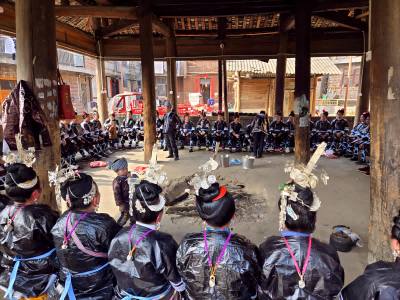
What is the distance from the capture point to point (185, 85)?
27.5 metres

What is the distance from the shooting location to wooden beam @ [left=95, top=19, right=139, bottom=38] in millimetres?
8938

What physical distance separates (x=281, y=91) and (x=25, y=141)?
942 centimetres

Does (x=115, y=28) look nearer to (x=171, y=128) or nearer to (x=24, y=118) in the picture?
(x=171, y=128)

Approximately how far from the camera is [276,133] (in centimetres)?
1009

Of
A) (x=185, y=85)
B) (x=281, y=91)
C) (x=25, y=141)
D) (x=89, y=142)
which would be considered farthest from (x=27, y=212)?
(x=185, y=85)

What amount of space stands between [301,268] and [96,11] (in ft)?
27.2

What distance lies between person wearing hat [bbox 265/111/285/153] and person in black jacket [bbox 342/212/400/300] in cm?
866

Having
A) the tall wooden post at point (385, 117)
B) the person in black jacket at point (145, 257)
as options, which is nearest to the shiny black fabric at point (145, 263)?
the person in black jacket at point (145, 257)

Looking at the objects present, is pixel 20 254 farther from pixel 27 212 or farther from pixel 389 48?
pixel 389 48

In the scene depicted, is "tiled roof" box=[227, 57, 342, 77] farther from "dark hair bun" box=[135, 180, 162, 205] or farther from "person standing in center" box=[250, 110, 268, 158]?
"dark hair bun" box=[135, 180, 162, 205]

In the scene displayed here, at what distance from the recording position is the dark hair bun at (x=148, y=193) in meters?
1.91

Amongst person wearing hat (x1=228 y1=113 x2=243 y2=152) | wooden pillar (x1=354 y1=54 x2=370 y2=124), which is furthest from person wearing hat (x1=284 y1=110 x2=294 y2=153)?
wooden pillar (x1=354 y1=54 x2=370 y2=124)

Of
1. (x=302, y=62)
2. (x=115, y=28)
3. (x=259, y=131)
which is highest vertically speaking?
(x=115, y=28)

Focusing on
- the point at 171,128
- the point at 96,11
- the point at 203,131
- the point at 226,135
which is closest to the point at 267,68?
the point at 226,135
